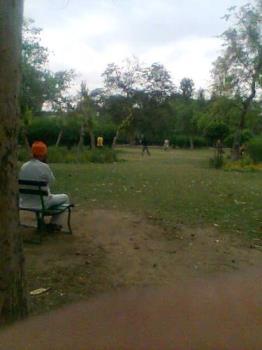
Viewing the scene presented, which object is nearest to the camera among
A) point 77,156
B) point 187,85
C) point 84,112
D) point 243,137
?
point 77,156

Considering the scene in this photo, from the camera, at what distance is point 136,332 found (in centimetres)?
455

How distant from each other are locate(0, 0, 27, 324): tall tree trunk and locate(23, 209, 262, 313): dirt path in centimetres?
43

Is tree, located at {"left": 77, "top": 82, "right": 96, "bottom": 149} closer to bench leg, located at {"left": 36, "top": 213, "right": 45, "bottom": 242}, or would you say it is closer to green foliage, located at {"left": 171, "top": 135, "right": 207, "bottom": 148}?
bench leg, located at {"left": 36, "top": 213, "right": 45, "bottom": 242}

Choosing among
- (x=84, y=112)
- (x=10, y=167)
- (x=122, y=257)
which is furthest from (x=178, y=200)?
(x=84, y=112)

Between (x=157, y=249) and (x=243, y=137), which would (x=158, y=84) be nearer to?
(x=243, y=137)

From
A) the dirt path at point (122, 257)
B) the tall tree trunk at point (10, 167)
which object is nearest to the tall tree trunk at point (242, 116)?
the dirt path at point (122, 257)

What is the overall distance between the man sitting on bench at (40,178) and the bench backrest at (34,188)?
0.24ft

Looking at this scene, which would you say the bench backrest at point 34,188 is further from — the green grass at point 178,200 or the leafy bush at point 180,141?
the leafy bush at point 180,141

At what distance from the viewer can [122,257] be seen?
705 cm

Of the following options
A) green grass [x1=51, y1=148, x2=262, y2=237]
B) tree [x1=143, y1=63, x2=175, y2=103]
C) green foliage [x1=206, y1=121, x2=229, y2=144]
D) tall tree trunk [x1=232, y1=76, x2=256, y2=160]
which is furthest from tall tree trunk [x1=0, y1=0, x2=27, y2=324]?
tree [x1=143, y1=63, x2=175, y2=103]

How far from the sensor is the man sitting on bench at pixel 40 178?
766cm

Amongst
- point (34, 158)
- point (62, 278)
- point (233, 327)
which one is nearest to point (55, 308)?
point (62, 278)

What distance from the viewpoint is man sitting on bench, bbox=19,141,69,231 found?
25.1 feet

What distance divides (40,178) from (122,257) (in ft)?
5.79
